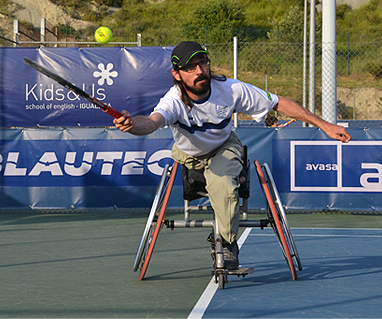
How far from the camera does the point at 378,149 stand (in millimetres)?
8914

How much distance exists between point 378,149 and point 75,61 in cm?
537

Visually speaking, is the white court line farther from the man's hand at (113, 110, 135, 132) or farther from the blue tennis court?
the man's hand at (113, 110, 135, 132)

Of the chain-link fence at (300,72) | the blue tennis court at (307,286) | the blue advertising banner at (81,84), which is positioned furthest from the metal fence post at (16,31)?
the chain-link fence at (300,72)

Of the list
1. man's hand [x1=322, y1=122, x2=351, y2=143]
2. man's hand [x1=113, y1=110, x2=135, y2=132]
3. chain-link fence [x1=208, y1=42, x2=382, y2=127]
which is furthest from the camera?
chain-link fence [x1=208, y1=42, x2=382, y2=127]

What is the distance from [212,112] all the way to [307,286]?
160 centimetres

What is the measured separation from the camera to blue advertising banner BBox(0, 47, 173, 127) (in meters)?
9.84

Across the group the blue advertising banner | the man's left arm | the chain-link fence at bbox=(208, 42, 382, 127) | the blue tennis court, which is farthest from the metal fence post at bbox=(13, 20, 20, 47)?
the chain-link fence at bbox=(208, 42, 382, 127)

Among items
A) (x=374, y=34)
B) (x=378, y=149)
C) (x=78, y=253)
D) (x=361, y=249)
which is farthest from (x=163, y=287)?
(x=374, y=34)

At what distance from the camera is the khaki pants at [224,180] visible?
439cm

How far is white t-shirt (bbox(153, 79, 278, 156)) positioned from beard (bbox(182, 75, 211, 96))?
77 millimetres

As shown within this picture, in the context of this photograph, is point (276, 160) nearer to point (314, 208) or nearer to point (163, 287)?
point (314, 208)

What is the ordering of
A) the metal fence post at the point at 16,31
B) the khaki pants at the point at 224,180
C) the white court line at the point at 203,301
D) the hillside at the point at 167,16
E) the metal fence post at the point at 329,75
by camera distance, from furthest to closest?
the hillside at the point at 167,16 → the metal fence post at the point at 16,31 → the metal fence post at the point at 329,75 → the khaki pants at the point at 224,180 → the white court line at the point at 203,301

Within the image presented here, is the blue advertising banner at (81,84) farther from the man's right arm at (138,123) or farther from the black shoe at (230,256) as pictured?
the man's right arm at (138,123)

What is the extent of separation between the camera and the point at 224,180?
174 inches
